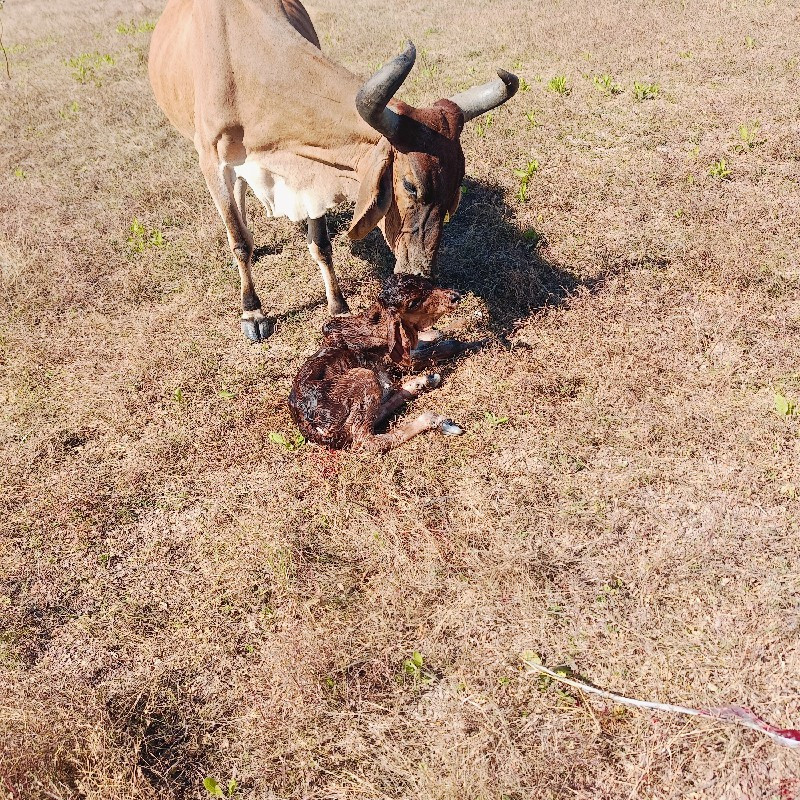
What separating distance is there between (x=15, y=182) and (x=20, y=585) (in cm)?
652

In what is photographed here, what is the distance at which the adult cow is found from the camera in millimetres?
4180

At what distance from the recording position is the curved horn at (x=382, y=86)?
3658mm

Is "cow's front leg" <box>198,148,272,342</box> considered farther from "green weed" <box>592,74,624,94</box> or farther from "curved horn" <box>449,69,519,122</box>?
"green weed" <box>592,74,624,94</box>

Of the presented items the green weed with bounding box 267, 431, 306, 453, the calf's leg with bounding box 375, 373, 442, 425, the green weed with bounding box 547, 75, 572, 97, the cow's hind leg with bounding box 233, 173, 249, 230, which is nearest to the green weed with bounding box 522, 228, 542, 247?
the calf's leg with bounding box 375, 373, 442, 425

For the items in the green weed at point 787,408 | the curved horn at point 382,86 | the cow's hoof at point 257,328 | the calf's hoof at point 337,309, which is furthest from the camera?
the calf's hoof at point 337,309

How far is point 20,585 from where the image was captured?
370 centimetres

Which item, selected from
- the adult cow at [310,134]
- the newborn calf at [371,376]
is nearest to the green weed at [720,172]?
the adult cow at [310,134]

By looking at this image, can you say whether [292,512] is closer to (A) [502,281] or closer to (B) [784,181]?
(A) [502,281]

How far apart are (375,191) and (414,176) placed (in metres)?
0.29

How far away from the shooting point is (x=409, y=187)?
4176 millimetres

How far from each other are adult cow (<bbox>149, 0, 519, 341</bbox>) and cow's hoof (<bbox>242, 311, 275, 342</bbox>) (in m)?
0.01

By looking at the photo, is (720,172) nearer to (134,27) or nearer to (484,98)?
(484,98)

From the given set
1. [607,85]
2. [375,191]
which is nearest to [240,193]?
[375,191]

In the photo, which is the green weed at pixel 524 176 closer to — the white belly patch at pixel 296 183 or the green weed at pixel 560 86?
the green weed at pixel 560 86
